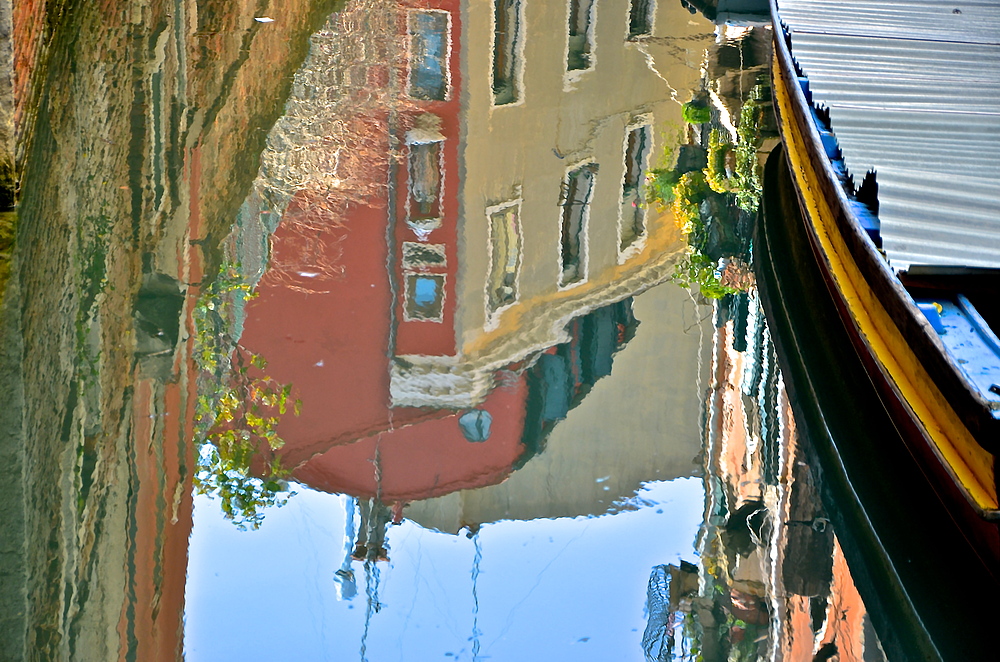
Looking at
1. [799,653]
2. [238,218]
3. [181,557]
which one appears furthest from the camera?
[238,218]

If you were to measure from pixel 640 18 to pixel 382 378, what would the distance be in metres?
6.95

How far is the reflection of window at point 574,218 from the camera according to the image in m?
5.31

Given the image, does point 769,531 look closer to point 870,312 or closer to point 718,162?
point 870,312

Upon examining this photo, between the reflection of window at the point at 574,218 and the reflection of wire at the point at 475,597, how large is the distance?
2.03 metres

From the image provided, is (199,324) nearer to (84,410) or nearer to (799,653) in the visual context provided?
(84,410)

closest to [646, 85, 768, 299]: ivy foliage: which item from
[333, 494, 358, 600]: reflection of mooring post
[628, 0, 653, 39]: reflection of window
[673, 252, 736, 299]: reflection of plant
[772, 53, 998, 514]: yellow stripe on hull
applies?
[673, 252, 736, 299]: reflection of plant

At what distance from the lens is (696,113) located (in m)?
7.04

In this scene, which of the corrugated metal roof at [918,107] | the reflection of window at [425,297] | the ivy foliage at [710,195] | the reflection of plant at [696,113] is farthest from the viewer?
the reflection of plant at [696,113]

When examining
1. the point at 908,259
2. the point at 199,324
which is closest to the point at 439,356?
the point at 199,324

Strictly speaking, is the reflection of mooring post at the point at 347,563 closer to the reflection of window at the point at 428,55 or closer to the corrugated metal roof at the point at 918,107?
the corrugated metal roof at the point at 918,107

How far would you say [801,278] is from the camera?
4.96 m

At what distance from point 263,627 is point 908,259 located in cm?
217

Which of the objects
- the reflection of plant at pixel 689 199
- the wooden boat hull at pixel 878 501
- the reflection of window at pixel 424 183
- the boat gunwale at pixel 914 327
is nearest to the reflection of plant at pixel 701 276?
the wooden boat hull at pixel 878 501

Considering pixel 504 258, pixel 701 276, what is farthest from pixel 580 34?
pixel 701 276
